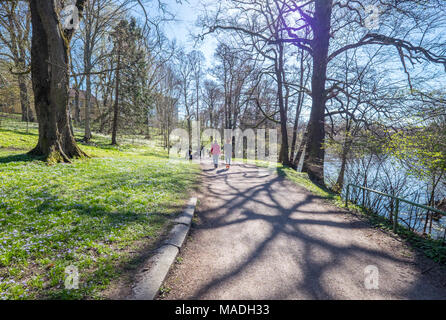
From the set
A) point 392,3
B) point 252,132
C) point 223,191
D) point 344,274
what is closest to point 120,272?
point 344,274

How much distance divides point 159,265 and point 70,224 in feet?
7.06

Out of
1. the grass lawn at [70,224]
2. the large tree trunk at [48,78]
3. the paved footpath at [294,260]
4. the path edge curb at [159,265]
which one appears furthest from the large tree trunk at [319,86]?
the large tree trunk at [48,78]

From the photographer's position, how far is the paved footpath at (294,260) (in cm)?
260

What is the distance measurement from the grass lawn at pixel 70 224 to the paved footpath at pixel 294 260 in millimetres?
938

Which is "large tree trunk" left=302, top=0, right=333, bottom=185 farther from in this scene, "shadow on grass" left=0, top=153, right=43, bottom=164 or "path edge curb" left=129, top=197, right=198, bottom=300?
"shadow on grass" left=0, top=153, right=43, bottom=164

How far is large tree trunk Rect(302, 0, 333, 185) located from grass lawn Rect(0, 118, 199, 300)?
707 centimetres

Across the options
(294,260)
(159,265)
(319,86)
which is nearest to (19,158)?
(159,265)

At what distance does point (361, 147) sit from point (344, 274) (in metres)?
4.52

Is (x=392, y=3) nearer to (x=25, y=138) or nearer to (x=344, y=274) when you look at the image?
(x=344, y=274)

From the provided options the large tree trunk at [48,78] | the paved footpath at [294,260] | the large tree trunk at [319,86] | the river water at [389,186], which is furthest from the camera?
the large tree trunk at [319,86]

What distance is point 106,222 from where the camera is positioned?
3887 millimetres

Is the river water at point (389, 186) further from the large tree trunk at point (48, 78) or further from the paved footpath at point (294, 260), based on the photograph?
the large tree trunk at point (48, 78)

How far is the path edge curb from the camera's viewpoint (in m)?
2.31

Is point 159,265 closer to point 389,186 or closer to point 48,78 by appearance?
point 389,186
